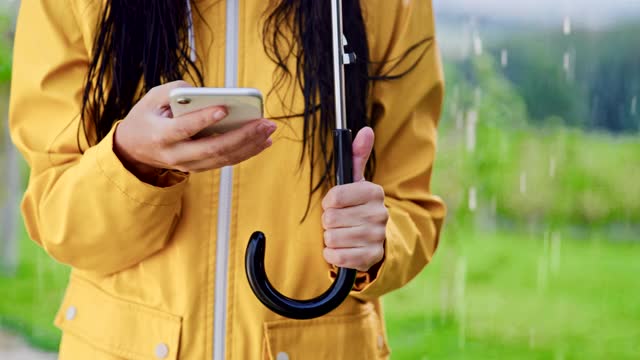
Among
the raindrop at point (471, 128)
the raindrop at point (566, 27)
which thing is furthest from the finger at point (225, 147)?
the raindrop at point (566, 27)

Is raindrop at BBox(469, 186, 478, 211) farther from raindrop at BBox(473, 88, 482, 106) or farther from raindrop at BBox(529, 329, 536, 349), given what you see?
raindrop at BBox(529, 329, 536, 349)

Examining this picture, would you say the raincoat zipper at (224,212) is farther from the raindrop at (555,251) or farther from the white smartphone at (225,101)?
the raindrop at (555,251)

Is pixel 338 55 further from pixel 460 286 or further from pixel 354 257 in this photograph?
pixel 460 286

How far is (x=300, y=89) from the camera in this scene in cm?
107

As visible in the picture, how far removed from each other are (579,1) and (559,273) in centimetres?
128

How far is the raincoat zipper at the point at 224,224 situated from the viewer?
1.01 meters

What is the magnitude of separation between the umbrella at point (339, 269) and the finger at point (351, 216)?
0.03m

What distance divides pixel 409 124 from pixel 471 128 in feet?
11.3

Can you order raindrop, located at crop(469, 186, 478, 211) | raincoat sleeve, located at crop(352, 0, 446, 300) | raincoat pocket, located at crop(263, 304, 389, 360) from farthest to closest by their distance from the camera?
raindrop, located at crop(469, 186, 478, 211), raincoat sleeve, located at crop(352, 0, 446, 300), raincoat pocket, located at crop(263, 304, 389, 360)

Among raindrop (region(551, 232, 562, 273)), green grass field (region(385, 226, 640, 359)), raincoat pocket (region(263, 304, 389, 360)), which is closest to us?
raincoat pocket (region(263, 304, 389, 360))

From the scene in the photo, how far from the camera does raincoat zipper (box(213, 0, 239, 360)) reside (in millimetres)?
1009

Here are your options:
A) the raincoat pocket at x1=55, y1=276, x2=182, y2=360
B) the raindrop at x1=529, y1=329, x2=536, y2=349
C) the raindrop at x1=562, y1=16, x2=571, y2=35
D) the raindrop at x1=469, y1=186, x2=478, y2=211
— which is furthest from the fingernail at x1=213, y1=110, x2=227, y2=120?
the raindrop at x1=562, y1=16, x2=571, y2=35

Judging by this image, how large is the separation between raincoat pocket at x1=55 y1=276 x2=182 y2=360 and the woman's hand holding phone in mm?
162

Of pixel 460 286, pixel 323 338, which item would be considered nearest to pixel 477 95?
pixel 460 286
